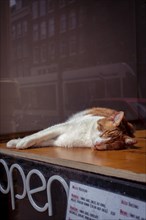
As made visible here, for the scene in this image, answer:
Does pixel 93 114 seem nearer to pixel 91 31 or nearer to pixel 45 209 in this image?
pixel 45 209

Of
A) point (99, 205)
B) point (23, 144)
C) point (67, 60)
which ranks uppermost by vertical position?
point (67, 60)

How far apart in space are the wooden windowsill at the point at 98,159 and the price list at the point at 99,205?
2.1 inches

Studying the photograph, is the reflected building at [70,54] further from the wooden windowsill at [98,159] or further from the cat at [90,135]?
the wooden windowsill at [98,159]

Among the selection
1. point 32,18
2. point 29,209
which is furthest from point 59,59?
point 29,209

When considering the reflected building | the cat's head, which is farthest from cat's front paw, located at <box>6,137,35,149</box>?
the reflected building

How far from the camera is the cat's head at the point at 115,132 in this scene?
1192 mm

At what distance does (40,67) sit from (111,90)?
22.5 inches

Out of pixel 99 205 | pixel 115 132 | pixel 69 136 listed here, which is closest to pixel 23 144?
pixel 69 136

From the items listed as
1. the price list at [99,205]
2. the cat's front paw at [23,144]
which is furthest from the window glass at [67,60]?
the price list at [99,205]

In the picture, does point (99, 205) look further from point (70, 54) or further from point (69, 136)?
point (70, 54)

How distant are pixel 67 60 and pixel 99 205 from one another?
3.63ft

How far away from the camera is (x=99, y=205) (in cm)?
89

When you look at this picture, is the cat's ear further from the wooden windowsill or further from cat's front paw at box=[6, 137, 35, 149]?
cat's front paw at box=[6, 137, 35, 149]

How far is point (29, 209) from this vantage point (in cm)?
117
